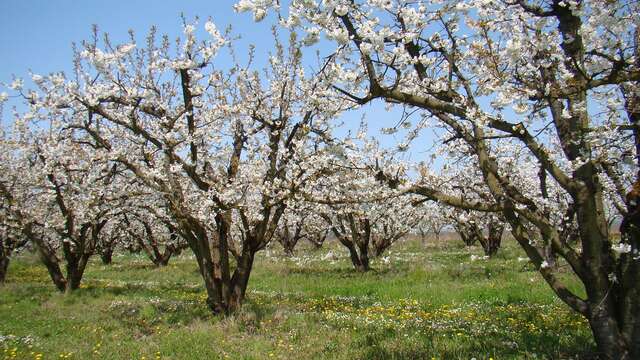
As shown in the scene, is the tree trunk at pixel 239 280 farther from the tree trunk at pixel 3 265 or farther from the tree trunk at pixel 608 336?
the tree trunk at pixel 3 265

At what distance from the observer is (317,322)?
10.0m

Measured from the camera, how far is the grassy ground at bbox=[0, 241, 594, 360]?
778 centimetres

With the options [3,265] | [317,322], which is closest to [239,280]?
[317,322]

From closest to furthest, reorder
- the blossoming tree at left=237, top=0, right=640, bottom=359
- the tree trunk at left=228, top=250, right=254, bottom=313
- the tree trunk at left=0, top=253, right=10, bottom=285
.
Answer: the blossoming tree at left=237, top=0, right=640, bottom=359
the tree trunk at left=228, top=250, right=254, bottom=313
the tree trunk at left=0, top=253, right=10, bottom=285

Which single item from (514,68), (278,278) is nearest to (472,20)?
(514,68)

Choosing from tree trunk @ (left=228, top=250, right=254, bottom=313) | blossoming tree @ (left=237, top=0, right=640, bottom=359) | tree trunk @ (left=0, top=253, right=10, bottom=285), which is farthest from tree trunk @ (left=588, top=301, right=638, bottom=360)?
tree trunk @ (left=0, top=253, right=10, bottom=285)

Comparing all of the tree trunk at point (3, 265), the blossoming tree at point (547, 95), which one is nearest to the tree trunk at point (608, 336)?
the blossoming tree at point (547, 95)

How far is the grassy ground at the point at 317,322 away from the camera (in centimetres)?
778

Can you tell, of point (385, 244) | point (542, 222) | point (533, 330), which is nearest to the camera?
point (542, 222)

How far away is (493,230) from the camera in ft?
85.1

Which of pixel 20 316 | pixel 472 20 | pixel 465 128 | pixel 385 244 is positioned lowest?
pixel 20 316

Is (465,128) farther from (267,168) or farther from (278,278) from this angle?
(278,278)

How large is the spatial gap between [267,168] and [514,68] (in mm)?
6247

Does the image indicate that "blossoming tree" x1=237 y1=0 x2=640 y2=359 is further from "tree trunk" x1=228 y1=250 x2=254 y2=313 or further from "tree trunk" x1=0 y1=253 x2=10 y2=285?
"tree trunk" x1=0 y1=253 x2=10 y2=285
